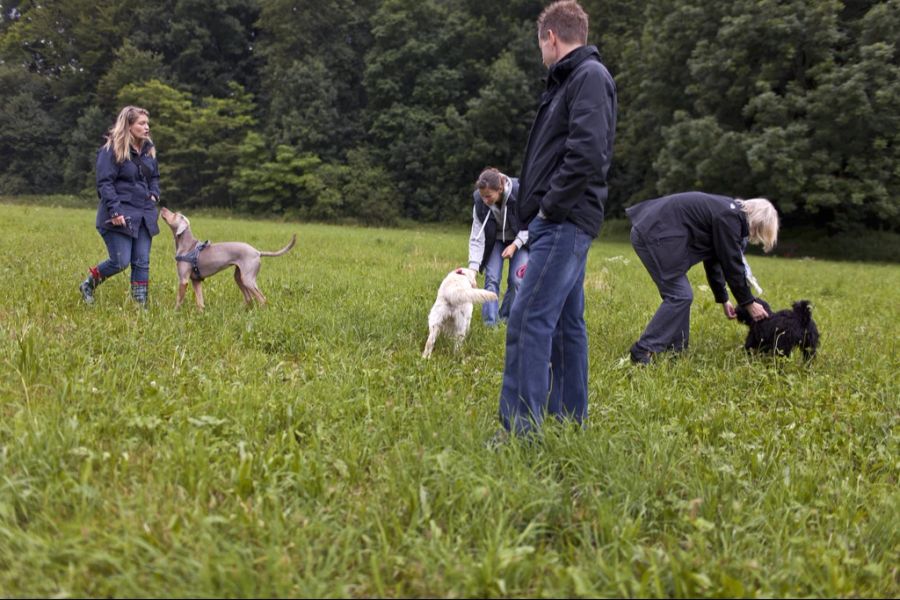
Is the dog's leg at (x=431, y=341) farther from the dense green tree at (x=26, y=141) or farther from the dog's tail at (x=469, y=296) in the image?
the dense green tree at (x=26, y=141)

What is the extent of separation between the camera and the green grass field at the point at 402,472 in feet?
6.82

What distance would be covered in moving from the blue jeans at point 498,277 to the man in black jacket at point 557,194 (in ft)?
10.3

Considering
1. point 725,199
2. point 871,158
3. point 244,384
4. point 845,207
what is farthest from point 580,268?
point 845,207

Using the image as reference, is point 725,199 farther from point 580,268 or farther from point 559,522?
point 559,522

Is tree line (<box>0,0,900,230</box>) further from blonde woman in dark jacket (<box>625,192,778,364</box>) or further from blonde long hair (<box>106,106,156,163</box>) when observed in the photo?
blonde long hair (<box>106,106,156,163</box>)

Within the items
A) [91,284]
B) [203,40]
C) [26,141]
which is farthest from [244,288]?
[26,141]

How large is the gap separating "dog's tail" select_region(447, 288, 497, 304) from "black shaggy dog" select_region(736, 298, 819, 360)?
2566 mm

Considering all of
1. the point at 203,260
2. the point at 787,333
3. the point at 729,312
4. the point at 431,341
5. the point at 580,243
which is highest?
the point at 580,243

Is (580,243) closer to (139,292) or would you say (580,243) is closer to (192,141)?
(139,292)

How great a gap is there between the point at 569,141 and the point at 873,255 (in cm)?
2593

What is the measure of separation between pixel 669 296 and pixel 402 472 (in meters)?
3.62

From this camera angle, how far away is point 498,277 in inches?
276

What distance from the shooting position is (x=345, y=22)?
147 feet

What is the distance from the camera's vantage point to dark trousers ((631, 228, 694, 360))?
5340 millimetres
